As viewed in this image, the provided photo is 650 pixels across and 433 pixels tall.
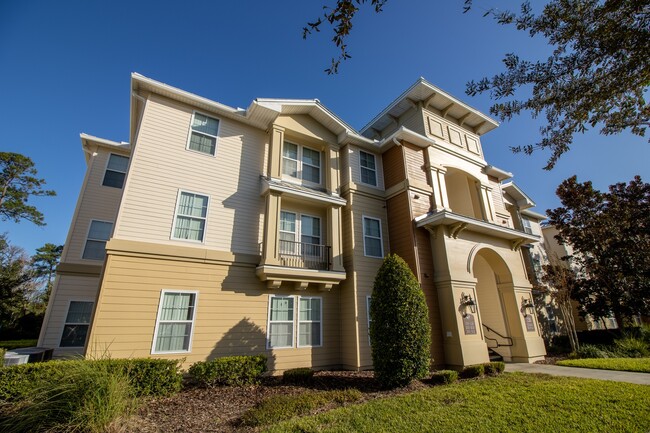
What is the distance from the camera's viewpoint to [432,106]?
1706 cm

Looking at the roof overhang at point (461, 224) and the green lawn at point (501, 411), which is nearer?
the green lawn at point (501, 411)

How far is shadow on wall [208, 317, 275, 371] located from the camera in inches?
399

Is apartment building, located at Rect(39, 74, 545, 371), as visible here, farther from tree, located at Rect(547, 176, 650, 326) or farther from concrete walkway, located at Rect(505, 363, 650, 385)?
tree, located at Rect(547, 176, 650, 326)

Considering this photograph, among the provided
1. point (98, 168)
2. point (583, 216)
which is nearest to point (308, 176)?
point (98, 168)

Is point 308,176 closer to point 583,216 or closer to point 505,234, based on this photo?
point 505,234

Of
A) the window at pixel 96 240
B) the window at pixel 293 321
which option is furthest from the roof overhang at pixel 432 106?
the window at pixel 96 240

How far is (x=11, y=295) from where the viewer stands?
21.7m

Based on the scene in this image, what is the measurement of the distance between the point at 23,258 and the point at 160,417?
42.2m

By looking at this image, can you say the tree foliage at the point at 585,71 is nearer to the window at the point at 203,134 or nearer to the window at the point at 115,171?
the window at the point at 203,134

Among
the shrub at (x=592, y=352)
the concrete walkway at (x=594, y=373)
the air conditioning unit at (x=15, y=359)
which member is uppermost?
the air conditioning unit at (x=15, y=359)

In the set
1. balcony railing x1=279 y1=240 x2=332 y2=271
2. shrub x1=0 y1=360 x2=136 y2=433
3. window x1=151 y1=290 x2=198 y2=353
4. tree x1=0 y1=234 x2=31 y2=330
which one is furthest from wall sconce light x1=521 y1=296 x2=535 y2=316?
tree x1=0 y1=234 x2=31 y2=330

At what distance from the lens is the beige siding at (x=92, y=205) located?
13.3 metres

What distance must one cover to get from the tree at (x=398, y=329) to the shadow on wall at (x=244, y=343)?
13.6 ft

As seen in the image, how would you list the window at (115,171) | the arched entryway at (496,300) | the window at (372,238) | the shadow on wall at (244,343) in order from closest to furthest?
the shadow on wall at (244,343), the window at (372,238), the arched entryway at (496,300), the window at (115,171)
